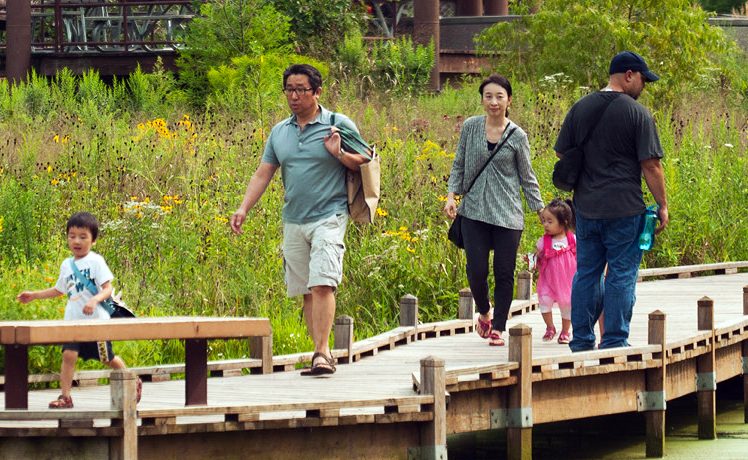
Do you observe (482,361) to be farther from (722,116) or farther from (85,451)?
(722,116)

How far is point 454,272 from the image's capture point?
1413cm

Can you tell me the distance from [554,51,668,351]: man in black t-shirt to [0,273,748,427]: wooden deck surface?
650 millimetres

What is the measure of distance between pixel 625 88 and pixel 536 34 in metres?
15.7

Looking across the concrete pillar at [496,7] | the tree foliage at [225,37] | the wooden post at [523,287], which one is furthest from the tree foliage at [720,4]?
the wooden post at [523,287]

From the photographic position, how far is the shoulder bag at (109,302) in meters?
8.56

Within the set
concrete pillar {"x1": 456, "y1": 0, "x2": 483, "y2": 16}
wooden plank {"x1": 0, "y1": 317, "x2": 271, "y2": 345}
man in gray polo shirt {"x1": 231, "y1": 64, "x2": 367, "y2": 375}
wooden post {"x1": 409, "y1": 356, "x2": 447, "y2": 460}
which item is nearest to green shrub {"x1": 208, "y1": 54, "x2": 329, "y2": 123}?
man in gray polo shirt {"x1": 231, "y1": 64, "x2": 367, "y2": 375}

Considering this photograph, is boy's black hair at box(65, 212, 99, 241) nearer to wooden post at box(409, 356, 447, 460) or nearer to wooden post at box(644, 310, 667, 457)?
wooden post at box(409, 356, 447, 460)

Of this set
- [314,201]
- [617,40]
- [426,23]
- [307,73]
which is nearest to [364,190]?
[314,201]

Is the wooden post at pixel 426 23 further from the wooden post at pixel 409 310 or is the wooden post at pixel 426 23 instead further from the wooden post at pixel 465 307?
the wooden post at pixel 409 310

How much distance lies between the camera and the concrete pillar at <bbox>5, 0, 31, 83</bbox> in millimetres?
26266

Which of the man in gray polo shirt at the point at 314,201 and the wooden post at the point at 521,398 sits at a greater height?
the man in gray polo shirt at the point at 314,201

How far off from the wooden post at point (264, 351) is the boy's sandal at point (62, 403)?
194cm

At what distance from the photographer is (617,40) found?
80.1ft

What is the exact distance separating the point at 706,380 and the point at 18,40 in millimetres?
17005
